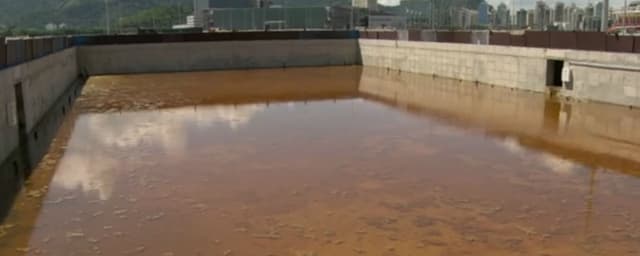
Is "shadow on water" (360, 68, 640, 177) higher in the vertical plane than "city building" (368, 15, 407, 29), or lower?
lower

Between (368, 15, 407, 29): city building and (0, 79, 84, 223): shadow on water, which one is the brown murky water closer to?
(0, 79, 84, 223): shadow on water

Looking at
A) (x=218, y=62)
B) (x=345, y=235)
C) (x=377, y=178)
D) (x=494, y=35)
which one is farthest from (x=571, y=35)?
(x=218, y=62)

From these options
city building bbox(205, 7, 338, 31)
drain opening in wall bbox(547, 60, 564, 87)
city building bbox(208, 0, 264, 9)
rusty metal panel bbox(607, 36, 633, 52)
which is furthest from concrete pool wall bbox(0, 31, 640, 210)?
city building bbox(208, 0, 264, 9)

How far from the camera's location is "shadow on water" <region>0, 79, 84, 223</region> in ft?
38.8

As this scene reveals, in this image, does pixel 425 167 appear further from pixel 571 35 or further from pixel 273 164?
pixel 571 35

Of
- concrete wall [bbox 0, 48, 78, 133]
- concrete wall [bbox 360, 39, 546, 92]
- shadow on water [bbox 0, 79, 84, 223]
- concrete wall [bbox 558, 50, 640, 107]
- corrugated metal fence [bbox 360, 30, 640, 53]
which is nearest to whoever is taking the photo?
shadow on water [bbox 0, 79, 84, 223]

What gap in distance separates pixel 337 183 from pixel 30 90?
38.3 feet

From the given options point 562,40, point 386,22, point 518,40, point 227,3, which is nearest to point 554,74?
point 562,40

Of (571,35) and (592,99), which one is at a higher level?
(571,35)

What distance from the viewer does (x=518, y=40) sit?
2828 cm

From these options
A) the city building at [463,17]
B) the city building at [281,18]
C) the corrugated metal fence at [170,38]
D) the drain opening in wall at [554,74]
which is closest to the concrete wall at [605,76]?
the drain opening in wall at [554,74]

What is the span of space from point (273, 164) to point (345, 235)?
5.02 m

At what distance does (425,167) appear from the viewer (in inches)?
543

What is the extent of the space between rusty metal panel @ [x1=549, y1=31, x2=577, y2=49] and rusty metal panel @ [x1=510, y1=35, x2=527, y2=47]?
5.94 feet
